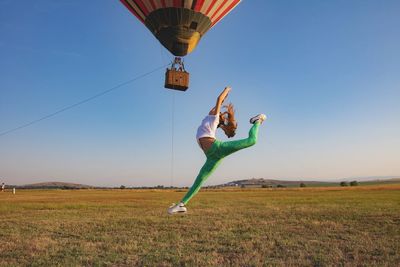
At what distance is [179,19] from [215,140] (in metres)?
10.0

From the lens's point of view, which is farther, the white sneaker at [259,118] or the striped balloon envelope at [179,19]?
the striped balloon envelope at [179,19]

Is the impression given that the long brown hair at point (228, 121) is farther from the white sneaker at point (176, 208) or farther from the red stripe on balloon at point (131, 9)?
the red stripe on balloon at point (131, 9)

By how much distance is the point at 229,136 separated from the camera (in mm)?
7418

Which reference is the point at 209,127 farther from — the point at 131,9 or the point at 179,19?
the point at 131,9

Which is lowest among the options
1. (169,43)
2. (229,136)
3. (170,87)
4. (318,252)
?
(318,252)

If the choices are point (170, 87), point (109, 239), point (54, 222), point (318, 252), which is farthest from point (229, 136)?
point (54, 222)

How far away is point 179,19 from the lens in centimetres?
1584

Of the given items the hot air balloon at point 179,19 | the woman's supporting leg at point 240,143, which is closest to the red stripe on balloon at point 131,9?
the hot air balloon at point 179,19

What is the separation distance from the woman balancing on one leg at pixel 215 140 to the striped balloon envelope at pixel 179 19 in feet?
29.7

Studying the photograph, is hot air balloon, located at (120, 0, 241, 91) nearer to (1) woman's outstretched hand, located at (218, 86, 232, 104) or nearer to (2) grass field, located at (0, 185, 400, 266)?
(2) grass field, located at (0, 185, 400, 266)

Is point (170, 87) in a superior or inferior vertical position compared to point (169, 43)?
inferior

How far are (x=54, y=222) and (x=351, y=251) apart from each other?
1344cm

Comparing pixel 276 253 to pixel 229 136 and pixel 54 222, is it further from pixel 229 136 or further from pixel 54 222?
pixel 54 222

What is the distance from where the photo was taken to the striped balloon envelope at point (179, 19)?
15727 mm
